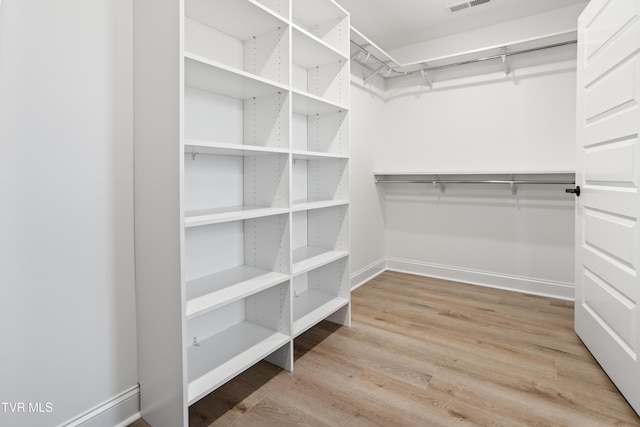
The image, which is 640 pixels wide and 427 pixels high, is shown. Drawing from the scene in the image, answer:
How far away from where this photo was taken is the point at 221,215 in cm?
157

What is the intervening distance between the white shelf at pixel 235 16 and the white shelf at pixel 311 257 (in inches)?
52.4

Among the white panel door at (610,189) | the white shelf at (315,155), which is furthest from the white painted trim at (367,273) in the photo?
the white panel door at (610,189)

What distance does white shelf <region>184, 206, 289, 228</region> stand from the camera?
4.62ft

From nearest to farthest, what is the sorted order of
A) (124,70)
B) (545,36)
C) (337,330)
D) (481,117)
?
(124,70), (337,330), (545,36), (481,117)

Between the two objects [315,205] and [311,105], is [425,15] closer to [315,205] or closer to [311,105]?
[311,105]

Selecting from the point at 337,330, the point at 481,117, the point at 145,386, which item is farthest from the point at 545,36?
the point at 145,386

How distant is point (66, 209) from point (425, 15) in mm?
3089

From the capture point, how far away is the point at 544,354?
2.09 meters

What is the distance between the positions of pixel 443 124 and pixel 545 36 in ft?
3.52

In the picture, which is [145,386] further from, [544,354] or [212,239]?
[544,354]

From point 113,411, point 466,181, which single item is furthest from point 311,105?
point 113,411

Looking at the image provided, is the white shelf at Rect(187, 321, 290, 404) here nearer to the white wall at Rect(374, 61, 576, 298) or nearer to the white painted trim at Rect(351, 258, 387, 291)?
the white painted trim at Rect(351, 258, 387, 291)

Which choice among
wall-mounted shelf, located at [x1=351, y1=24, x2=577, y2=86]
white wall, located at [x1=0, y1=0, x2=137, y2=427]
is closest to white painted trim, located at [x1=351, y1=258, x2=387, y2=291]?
wall-mounted shelf, located at [x1=351, y1=24, x2=577, y2=86]

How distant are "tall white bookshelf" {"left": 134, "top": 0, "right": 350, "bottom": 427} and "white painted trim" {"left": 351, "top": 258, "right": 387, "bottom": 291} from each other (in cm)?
77
